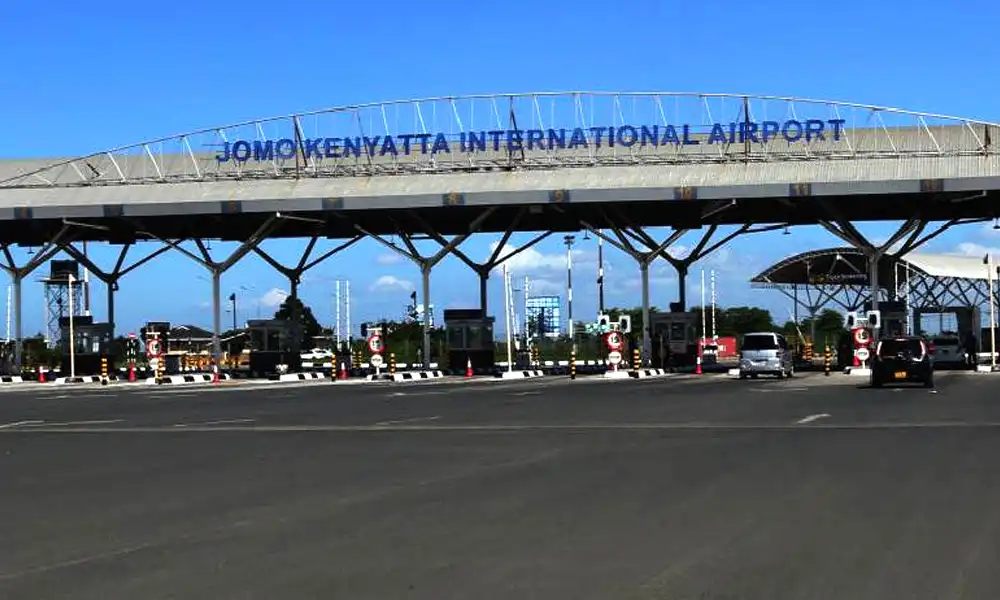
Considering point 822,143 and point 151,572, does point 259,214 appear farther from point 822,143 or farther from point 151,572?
point 151,572

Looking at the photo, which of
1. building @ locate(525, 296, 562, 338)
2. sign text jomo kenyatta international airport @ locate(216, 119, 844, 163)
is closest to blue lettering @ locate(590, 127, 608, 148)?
sign text jomo kenyatta international airport @ locate(216, 119, 844, 163)

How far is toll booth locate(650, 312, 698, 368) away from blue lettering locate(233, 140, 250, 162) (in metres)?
20.3

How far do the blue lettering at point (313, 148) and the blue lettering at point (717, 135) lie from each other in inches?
674

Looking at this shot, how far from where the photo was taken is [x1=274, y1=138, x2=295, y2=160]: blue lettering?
186 ft

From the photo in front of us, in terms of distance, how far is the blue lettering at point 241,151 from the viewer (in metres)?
57.4

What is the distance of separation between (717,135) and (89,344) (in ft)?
97.2

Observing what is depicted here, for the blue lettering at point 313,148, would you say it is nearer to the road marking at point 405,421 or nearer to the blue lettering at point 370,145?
the blue lettering at point 370,145

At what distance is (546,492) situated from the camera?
44.2ft

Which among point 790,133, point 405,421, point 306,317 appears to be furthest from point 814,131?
point 306,317

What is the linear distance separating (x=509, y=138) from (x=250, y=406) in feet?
82.7

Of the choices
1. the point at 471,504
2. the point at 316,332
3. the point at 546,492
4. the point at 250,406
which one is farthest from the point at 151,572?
the point at 316,332

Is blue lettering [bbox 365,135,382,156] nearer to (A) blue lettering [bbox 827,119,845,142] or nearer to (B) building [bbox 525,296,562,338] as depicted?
(A) blue lettering [bbox 827,119,845,142]

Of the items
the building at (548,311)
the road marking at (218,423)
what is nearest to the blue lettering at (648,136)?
the road marking at (218,423)

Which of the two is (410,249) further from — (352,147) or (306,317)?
(306,317)
